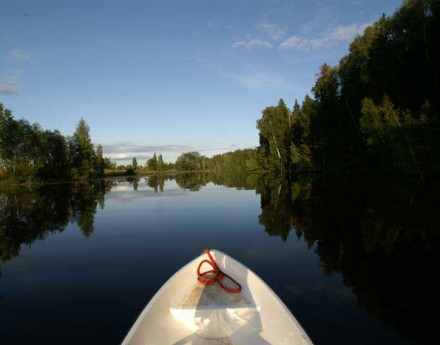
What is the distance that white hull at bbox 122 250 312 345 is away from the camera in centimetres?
364

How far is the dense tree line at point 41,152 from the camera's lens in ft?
164

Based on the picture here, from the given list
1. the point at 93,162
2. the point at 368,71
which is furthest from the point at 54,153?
the point at 368,71

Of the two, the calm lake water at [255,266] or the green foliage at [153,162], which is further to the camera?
the green foliage at [153,162]

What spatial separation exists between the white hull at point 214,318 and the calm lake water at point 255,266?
939mm

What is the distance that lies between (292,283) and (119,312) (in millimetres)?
3983

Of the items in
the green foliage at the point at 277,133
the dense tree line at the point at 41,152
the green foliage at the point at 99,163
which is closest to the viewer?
the dense tree line at the point at 41,152

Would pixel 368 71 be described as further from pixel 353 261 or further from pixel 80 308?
pixel 80 308

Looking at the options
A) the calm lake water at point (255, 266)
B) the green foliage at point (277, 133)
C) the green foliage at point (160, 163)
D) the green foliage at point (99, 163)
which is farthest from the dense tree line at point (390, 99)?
the green foliage at point (160, 163)

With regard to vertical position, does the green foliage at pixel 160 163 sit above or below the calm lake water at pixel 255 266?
above

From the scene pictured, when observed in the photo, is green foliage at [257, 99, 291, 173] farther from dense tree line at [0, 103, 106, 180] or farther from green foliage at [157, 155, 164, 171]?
green foliage at [157, 155, 164, 171]

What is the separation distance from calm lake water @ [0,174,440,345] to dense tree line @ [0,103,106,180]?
45.9 meters

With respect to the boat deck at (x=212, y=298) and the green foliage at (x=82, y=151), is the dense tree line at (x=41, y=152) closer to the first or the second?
the green foliage at (x=82, y=151)

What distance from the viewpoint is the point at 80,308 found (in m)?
5.52

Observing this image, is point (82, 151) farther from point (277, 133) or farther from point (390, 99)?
point (390, 99)
